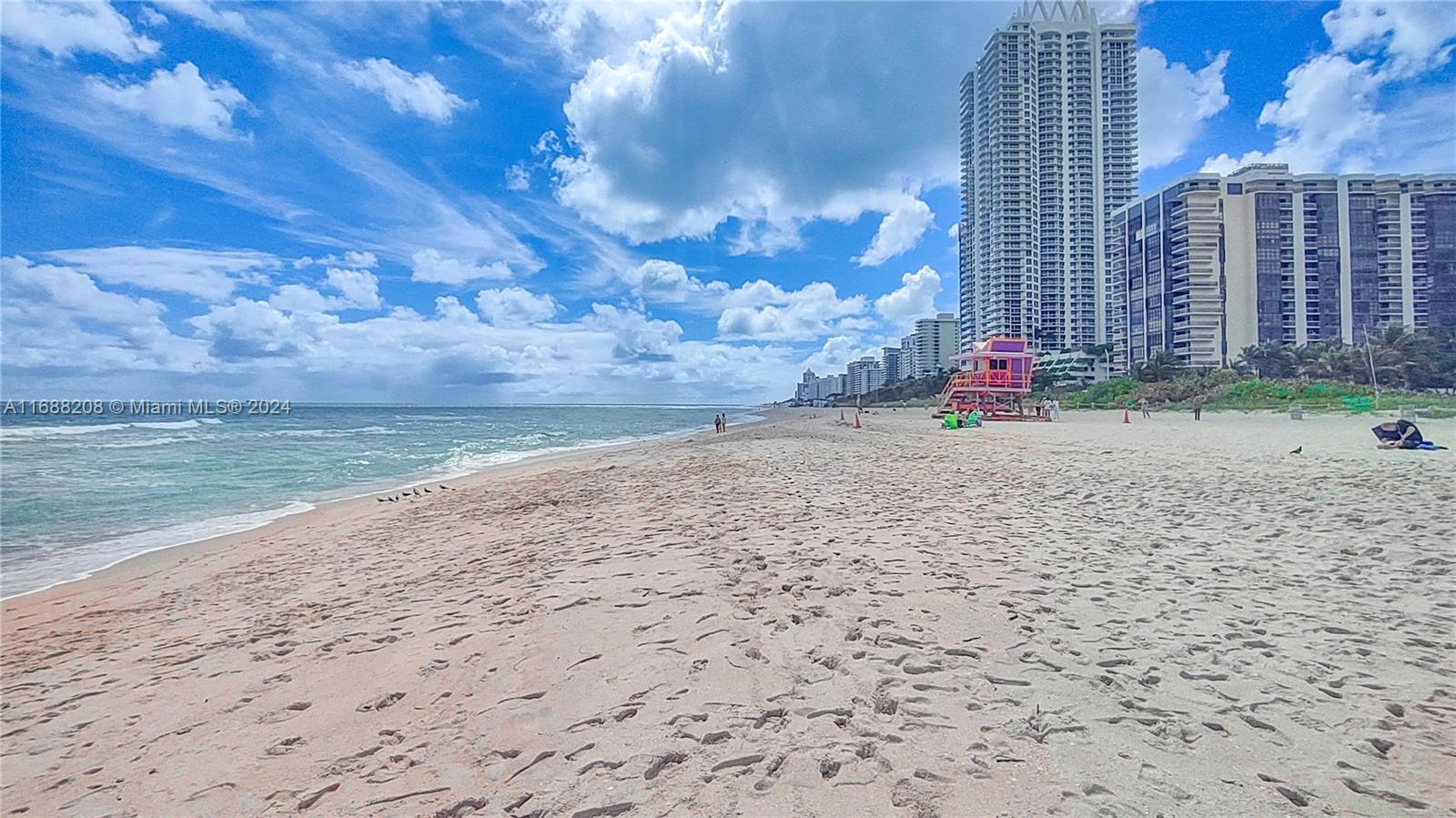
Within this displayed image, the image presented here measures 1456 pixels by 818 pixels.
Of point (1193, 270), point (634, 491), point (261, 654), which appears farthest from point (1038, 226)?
point (261, 654)

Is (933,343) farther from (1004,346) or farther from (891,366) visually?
(1004,346)

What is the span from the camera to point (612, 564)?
233 inches

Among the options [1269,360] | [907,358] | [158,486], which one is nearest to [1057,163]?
[1269,360]

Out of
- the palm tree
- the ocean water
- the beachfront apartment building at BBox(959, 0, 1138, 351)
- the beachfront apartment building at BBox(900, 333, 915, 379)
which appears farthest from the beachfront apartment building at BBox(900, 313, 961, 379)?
the ocean water

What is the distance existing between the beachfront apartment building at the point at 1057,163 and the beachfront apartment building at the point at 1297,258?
59.6 feet

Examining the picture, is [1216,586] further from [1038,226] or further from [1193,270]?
[1038,226]

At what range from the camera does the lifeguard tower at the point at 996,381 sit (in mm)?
35125

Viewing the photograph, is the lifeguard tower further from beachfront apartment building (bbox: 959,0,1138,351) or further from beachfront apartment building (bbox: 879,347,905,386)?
beachfront apartment building (bbox: 879,347,905,386)

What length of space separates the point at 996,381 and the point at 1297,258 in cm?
5848

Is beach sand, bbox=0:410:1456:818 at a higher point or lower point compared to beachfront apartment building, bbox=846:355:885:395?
lower

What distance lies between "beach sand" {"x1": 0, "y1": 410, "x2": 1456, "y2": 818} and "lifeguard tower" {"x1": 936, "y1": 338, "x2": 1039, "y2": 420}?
2833 cm

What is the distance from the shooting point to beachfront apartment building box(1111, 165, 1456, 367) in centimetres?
6303

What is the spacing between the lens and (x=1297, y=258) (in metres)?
65.8

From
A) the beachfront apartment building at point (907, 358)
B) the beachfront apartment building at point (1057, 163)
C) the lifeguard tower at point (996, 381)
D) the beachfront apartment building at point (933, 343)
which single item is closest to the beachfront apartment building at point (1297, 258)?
the beachfront apartment building at point (1057, 163)
